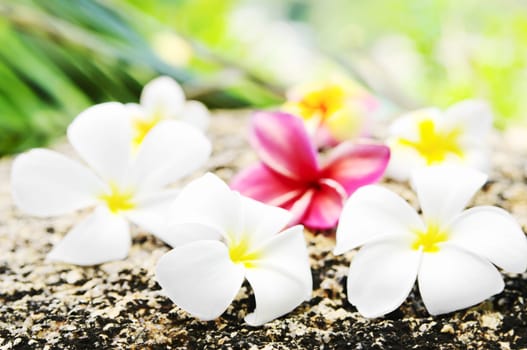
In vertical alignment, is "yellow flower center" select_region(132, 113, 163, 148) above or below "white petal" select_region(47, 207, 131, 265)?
above

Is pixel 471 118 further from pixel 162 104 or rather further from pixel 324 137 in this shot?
pixel 162 104

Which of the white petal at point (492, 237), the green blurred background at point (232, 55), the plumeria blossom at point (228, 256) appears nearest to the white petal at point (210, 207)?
the plumeria blossom at point (228, 256)

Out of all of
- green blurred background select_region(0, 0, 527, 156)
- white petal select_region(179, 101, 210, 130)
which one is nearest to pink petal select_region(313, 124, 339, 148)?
white petal select_region(179, 101, 210, 130)

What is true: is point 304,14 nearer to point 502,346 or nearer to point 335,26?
point 335,26

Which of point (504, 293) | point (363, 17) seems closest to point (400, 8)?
point (363, 17)

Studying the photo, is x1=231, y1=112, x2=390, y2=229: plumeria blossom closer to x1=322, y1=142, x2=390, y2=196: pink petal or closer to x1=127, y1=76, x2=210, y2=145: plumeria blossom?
x1=322, y1=142, x2=390, y2=196: pink petal

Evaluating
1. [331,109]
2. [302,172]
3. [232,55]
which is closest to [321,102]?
[331,109]
